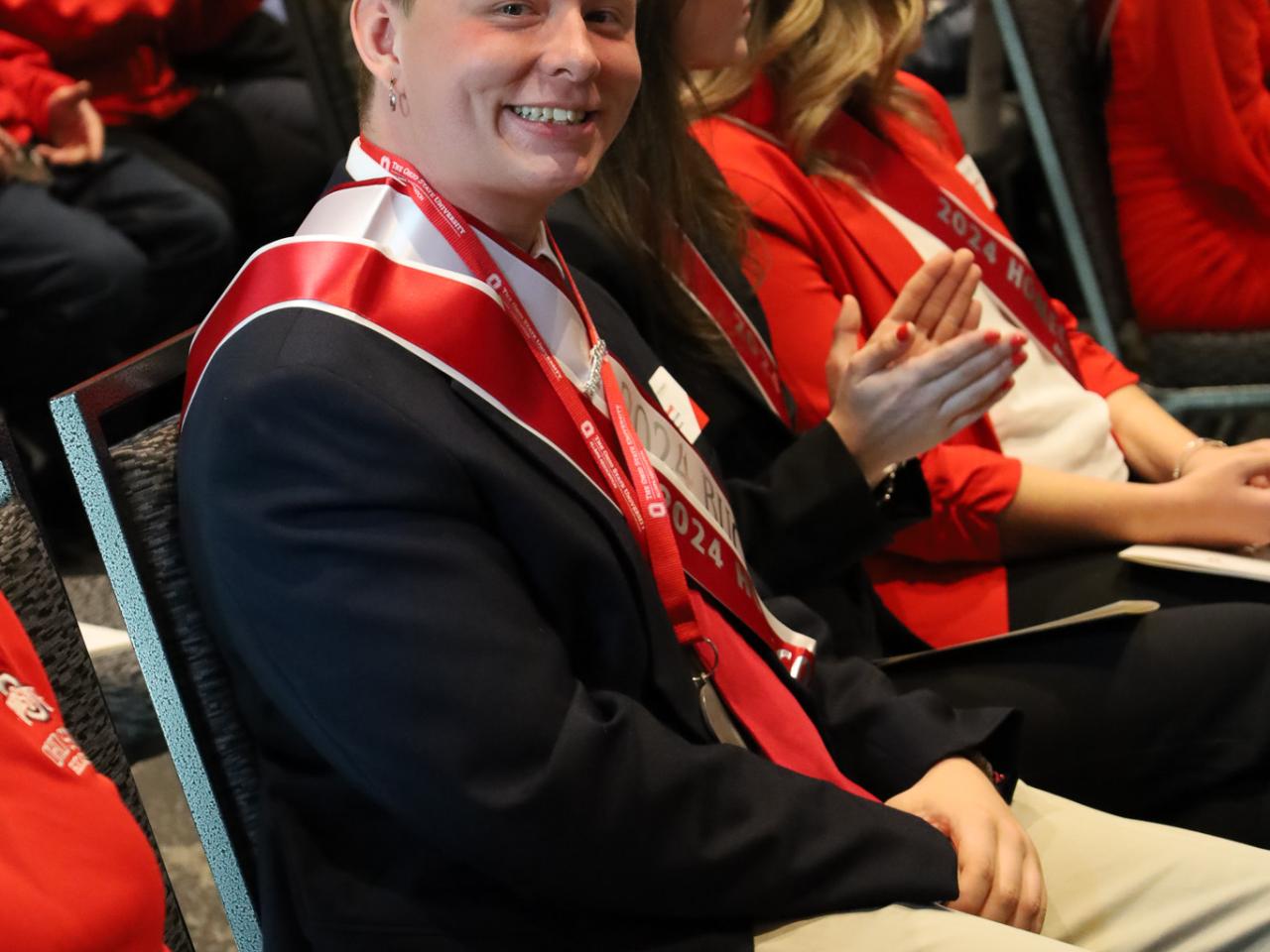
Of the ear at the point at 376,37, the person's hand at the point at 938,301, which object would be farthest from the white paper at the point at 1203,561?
the ear at the point at 376,37

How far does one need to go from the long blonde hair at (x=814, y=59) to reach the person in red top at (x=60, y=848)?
109 cm

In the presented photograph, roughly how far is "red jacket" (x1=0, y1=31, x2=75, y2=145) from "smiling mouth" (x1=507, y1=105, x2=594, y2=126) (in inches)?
68.1

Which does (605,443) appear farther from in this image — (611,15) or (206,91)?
(206,91)

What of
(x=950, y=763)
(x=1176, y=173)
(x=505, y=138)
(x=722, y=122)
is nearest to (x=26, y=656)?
(x=505, y=138)

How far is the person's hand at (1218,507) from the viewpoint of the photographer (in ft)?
5.10

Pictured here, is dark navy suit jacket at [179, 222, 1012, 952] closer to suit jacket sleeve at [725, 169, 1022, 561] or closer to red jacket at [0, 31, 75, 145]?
suit jacket sleeve at [725, 169, 1022, 561]

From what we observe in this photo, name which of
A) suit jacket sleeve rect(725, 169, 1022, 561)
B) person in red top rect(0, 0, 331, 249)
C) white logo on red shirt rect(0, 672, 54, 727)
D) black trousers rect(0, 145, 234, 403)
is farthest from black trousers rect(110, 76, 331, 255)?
white logo on red shirt rect(0, 672, 54, 727)

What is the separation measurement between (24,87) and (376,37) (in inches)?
67.1

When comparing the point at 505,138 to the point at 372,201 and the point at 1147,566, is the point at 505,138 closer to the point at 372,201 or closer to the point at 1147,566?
the point at 372,201

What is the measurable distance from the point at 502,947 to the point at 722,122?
3.30ft

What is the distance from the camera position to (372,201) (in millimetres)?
1025

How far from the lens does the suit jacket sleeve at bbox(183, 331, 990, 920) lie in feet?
2.91

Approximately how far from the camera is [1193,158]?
202 centimetres

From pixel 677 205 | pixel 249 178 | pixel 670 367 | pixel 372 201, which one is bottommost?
pixel 249 178
